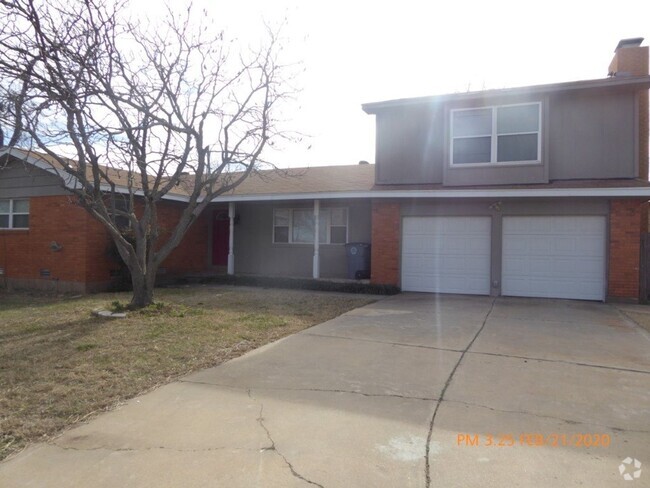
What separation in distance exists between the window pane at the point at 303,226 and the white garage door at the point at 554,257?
20.9 feet

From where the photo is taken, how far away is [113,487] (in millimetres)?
2785

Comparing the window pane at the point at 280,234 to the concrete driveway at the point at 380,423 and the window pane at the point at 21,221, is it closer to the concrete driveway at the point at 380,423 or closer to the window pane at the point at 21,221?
the window pane at the point at 21,221

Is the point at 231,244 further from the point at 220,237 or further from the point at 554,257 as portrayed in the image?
the point at 554,257

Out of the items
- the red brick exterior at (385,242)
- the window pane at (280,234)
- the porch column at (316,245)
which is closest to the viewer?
the red brick exterior at (385,242)

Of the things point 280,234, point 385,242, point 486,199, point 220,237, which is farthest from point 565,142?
point 220,237

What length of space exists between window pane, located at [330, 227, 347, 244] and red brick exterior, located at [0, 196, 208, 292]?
658 cm

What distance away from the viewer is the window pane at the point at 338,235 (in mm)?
14734

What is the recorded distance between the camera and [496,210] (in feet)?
37.3

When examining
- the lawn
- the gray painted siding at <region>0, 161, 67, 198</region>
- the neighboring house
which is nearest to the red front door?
the neighboring house

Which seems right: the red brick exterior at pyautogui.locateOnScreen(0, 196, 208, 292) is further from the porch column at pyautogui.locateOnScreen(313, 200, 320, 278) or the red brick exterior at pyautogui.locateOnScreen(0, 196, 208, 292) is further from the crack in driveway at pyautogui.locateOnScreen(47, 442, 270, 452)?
the crack in driveway at pyautogui.locateOnScreen(47, 442, 270, 452)

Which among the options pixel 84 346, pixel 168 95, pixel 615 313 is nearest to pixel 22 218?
pixel 168 95

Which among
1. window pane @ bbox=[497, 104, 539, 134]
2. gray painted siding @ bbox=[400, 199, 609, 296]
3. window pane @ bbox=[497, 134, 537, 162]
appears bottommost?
gray painted siding @ bbox=[400, 199, 609, 296]

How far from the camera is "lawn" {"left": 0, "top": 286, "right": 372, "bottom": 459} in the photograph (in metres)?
4.02
